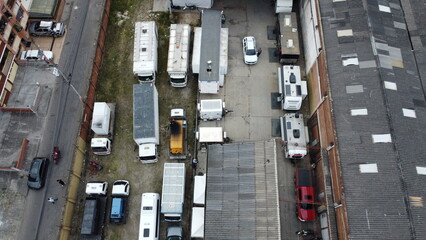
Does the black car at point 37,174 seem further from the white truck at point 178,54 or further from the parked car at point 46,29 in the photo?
the parked car at point 46,29

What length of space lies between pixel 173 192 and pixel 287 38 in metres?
29.4

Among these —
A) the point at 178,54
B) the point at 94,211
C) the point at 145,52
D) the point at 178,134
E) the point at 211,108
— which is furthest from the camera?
the point at 178,54

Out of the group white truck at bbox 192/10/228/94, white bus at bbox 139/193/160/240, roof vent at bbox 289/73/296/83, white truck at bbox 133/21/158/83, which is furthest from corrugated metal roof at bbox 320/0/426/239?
white truck at bbox 133/21/158/83

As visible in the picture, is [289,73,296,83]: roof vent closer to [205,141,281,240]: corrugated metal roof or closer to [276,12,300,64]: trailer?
[276,12,300,64]: trailer

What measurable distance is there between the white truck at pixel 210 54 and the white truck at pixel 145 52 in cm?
636

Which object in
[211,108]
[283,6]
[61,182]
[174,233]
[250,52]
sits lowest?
[174,233]

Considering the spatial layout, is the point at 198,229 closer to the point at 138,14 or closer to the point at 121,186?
the point at 121,186

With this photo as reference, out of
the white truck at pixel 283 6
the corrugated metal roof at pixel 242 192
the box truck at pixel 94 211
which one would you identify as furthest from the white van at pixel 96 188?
the white truck at pixel 283 6

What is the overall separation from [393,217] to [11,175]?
161ft

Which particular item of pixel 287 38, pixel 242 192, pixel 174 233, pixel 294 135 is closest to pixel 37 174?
pixel 174 233

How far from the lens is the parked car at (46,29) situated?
56.0 m

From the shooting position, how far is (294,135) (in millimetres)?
46375

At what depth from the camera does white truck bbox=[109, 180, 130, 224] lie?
43.2 metres

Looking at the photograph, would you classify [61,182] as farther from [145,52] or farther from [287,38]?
[287,38]
